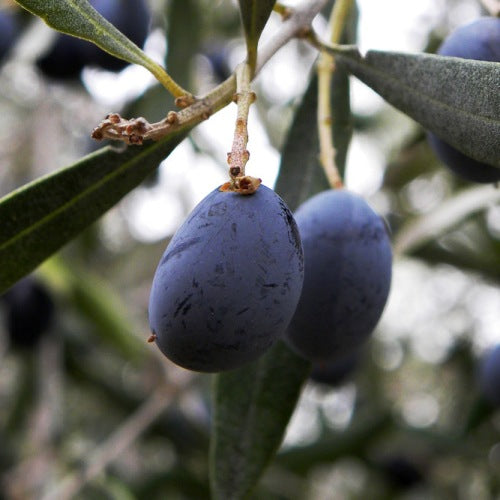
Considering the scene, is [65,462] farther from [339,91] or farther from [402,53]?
[402,53]

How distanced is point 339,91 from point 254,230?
719 millimetres

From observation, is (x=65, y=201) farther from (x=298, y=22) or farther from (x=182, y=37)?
(x=182, y=37)

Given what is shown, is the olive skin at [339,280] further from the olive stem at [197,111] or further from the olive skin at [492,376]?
the olive skin at [492,376]

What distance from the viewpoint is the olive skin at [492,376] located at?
227 centimetres

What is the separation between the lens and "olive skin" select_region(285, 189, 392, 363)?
42.7 inches

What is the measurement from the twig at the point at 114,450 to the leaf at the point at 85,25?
5.49ft

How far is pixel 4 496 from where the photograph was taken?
2.84 meters

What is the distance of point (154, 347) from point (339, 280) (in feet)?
6.29

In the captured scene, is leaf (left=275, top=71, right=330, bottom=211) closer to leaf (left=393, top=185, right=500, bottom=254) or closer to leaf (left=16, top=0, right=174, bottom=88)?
leaf (left=16, top=0, right=174, bottom=88)

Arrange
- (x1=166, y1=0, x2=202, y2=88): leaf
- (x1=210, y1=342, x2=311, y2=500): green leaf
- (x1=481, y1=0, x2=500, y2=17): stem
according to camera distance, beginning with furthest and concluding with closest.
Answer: (x1=166, y1=0, x2=202, y2=88): leaf < (x1=210, y1=342, x2=311, y2=500): green leaf < (x1=481, y1=0, x2=500, y2=17): stem

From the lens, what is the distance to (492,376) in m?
2.29

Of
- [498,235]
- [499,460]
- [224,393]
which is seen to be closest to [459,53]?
[224,393]

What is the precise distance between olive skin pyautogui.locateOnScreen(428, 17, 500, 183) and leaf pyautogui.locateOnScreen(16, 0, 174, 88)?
394mm

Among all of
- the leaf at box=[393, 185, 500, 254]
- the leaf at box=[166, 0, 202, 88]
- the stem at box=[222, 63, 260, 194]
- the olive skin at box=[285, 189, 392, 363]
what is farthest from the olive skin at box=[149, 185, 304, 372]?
the leaf at box=[166, 0, 202, 88]
